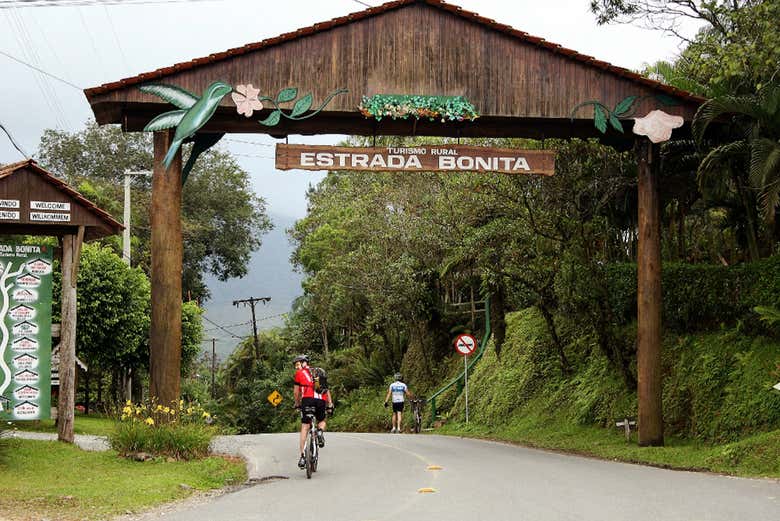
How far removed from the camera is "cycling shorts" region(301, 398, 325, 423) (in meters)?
14.5

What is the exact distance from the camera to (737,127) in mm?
18891

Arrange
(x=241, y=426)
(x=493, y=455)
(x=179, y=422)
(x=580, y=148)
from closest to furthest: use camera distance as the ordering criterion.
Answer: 1. (x=179, y=422)
2. (x=493, y=455)
3. (x=580, y=148)
4. (x=241, y=426)

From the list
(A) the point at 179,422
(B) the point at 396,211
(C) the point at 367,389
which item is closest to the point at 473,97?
(A) the point at 179,422

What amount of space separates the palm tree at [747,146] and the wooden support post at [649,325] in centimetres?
117

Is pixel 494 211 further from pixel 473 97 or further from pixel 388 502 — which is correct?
pixel 388 502

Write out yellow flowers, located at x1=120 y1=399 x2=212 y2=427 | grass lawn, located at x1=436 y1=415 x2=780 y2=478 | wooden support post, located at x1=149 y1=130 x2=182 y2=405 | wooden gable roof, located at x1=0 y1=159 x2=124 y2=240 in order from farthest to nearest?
1. wooden support post, located at x1=149 y1=130 x2=182 y2=405
2. wooden gable roof, located at x1=0 y1=159 x2=124 y2=240
3. yellow flowers, located at x1=120 y1=399 x2=212 y2=427
4. grass lawn, located at x1=436 y1=415 x2=780 y2=478

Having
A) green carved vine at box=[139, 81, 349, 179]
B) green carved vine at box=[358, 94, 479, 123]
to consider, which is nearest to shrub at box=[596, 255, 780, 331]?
green carved vine at box=[358, 94, 479, 123]

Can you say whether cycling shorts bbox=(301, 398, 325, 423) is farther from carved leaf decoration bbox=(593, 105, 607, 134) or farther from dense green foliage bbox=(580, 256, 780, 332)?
dense green foliage bbox=(580, 256, 780, 332)

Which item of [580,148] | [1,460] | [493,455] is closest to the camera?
[1,460]

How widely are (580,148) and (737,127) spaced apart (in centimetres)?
417

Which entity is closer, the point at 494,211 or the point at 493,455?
the point at 493,455

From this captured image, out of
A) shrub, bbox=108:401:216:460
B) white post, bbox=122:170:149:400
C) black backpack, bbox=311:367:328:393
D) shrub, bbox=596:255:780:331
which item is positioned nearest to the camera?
black backpack, bbox=311:367:328:393

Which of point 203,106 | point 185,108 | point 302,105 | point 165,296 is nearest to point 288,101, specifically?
point 302,105

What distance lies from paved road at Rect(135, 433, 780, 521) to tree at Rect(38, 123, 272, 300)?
4010 centimetres
